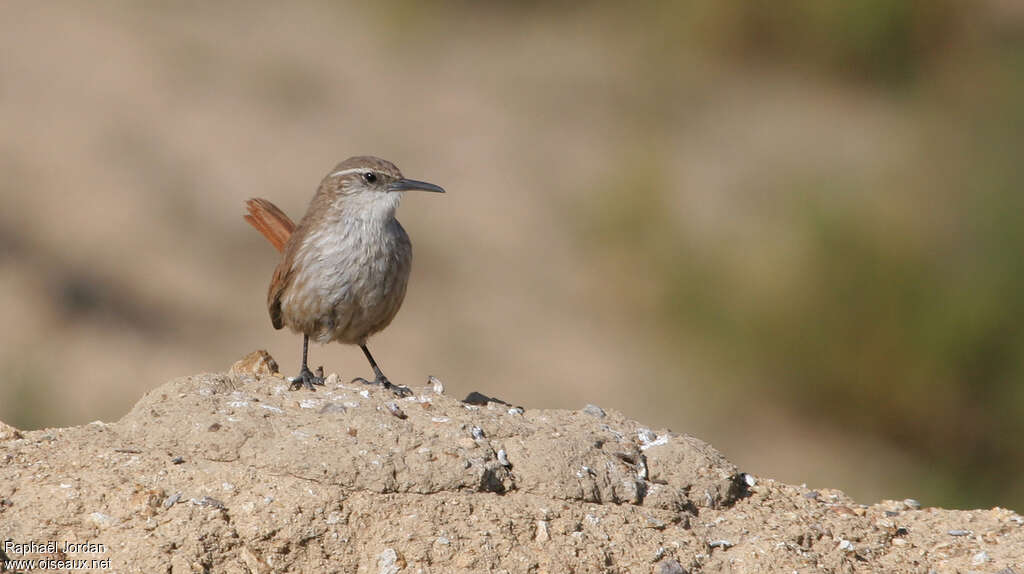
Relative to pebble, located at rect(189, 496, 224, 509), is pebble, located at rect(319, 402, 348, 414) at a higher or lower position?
higher

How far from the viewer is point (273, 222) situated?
7.62 m

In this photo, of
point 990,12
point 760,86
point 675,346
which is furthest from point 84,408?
point 990,12

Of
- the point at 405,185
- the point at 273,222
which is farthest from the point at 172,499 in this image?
the point at 273,222

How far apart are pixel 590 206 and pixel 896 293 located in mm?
5407

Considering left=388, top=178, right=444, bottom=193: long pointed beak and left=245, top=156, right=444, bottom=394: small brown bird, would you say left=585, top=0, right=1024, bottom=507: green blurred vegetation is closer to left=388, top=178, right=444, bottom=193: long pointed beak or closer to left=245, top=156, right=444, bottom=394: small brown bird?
left=388, top=178, right=444, bottom=193: long pointed beak

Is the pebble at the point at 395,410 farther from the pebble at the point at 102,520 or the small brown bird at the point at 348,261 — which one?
the pebble at the point at 102,520

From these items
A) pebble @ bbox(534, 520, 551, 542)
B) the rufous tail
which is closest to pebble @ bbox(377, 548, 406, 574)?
pebble @ bbox(534, 520, 551, 542)

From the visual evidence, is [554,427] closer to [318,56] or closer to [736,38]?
[318,56]

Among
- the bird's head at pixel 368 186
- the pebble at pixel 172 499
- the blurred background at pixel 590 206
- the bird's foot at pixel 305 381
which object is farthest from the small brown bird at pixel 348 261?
the blurred background at pixel 590 206

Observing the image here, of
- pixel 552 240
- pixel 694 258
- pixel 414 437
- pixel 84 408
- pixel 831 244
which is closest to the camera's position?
pixel 414 437

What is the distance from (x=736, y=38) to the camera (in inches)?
856

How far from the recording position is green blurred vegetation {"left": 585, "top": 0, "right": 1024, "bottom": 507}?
13.1 m

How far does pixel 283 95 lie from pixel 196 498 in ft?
50.0

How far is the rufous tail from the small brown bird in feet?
2.55
